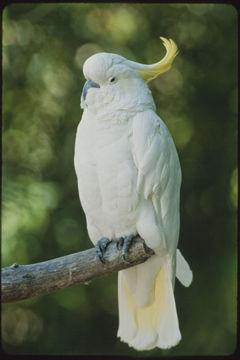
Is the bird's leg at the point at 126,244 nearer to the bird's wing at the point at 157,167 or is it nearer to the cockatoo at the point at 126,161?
the cockatoo at the point at 126,161

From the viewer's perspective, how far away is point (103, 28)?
2.62 metres

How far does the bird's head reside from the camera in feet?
5.22

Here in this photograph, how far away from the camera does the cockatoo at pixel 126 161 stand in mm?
1606

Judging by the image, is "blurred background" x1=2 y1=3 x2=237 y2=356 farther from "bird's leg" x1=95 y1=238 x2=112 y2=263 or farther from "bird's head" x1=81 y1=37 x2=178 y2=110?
"bird's head" x1=81 y1=37 x2=178 y2=110

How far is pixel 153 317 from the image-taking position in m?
1.84

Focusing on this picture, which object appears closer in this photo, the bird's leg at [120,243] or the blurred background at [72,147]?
the bird's leg at [120,243]

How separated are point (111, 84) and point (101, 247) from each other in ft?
1.94

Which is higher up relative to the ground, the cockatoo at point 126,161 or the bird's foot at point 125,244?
the cockatoo at point 126,161

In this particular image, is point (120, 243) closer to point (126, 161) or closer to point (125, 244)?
point (125, 244)

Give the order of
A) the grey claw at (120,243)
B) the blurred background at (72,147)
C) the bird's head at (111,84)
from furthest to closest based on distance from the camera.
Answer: the blurred background at (72,147)
the grey claw at (120,243)
the bird's head at (111,84)

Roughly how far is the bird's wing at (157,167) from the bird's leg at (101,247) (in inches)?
8.5

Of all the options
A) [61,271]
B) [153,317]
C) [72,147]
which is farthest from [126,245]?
[72,147]

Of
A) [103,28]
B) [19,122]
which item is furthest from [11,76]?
[103,28]

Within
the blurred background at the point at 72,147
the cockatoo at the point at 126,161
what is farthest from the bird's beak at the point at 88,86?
the blurred background at the point at 72,147
